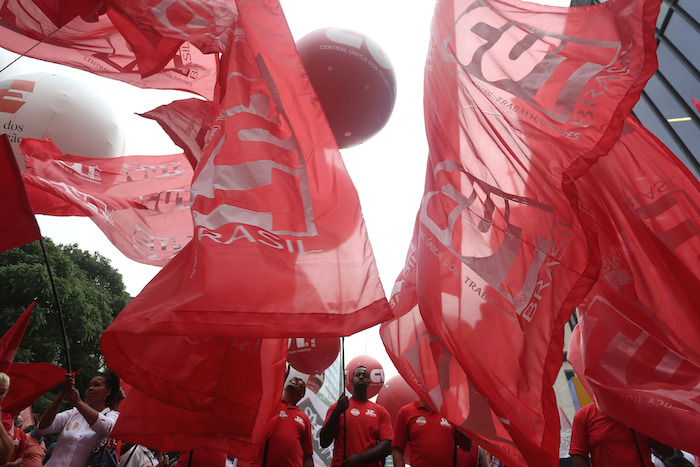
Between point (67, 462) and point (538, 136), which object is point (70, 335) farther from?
point (538, 136)

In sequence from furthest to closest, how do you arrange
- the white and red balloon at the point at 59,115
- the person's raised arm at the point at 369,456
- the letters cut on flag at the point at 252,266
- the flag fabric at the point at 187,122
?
the white and red balloon at the point at 59,115 < the person's raised arm at the point at 369,456 < the flag fabric at the point at 187,122 < the letters cut on flag at the point at 252,266

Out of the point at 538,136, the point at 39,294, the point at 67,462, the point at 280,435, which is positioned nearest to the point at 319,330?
the point at 538,136

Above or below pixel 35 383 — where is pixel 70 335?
below

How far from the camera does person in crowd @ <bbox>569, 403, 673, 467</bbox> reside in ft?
12.8

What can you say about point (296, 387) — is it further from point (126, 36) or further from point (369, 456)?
point (126, 36)

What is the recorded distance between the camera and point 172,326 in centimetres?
202

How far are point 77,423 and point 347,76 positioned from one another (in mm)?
3606

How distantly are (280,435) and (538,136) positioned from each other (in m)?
3.40

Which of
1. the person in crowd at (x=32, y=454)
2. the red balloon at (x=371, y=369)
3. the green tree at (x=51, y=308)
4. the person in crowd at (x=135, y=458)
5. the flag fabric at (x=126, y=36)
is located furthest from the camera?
the green tree at (x=51, y=308)

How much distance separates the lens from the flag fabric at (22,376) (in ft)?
13.2

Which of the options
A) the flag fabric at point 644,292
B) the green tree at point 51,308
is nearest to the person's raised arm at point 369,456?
the flag fabric at point 644,292

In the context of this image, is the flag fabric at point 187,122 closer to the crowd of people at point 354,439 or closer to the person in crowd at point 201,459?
the crowd of people at point 354,439

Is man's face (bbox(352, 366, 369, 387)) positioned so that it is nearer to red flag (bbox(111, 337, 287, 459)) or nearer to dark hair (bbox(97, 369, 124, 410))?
red flag (bbox(111, 337, 287, 459))

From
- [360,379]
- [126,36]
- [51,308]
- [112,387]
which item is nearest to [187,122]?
[126,36]
